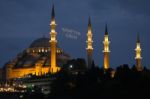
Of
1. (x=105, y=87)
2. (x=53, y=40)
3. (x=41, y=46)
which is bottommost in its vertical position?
(x=105, y=87)

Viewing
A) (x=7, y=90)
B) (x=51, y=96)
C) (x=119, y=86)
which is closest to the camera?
(x=119, y=86)

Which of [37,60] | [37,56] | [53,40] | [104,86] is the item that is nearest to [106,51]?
[53,40]

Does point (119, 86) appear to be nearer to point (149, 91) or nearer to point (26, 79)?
point (149, 91)

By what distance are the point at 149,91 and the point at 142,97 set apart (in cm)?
106

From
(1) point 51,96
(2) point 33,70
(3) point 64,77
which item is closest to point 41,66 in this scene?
(2) point 33,70

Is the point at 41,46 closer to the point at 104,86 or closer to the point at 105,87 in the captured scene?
the point at 104,86

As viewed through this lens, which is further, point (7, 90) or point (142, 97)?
point (7, 90)

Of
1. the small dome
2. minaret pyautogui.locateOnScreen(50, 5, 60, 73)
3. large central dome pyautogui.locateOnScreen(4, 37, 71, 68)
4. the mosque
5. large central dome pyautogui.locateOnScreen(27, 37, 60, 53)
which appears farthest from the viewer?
the small dome

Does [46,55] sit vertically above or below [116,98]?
above

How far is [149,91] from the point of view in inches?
2009

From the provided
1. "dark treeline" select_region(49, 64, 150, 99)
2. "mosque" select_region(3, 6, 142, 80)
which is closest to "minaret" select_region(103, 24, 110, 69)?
"mosque" select_region(3, 6, 142, 80)

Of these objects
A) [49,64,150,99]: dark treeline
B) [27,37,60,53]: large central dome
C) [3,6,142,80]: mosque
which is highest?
[27,37,60,53]: large central dome

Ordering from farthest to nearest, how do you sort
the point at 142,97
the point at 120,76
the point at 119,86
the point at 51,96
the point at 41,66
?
the point at 41,66 → the point at 51,96 → the point at 120,76 → the point at 119,86 → the point at 142,97

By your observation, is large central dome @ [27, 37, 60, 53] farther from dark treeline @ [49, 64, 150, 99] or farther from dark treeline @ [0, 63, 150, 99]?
dark treeline @ [49, 64, 150, 99]
